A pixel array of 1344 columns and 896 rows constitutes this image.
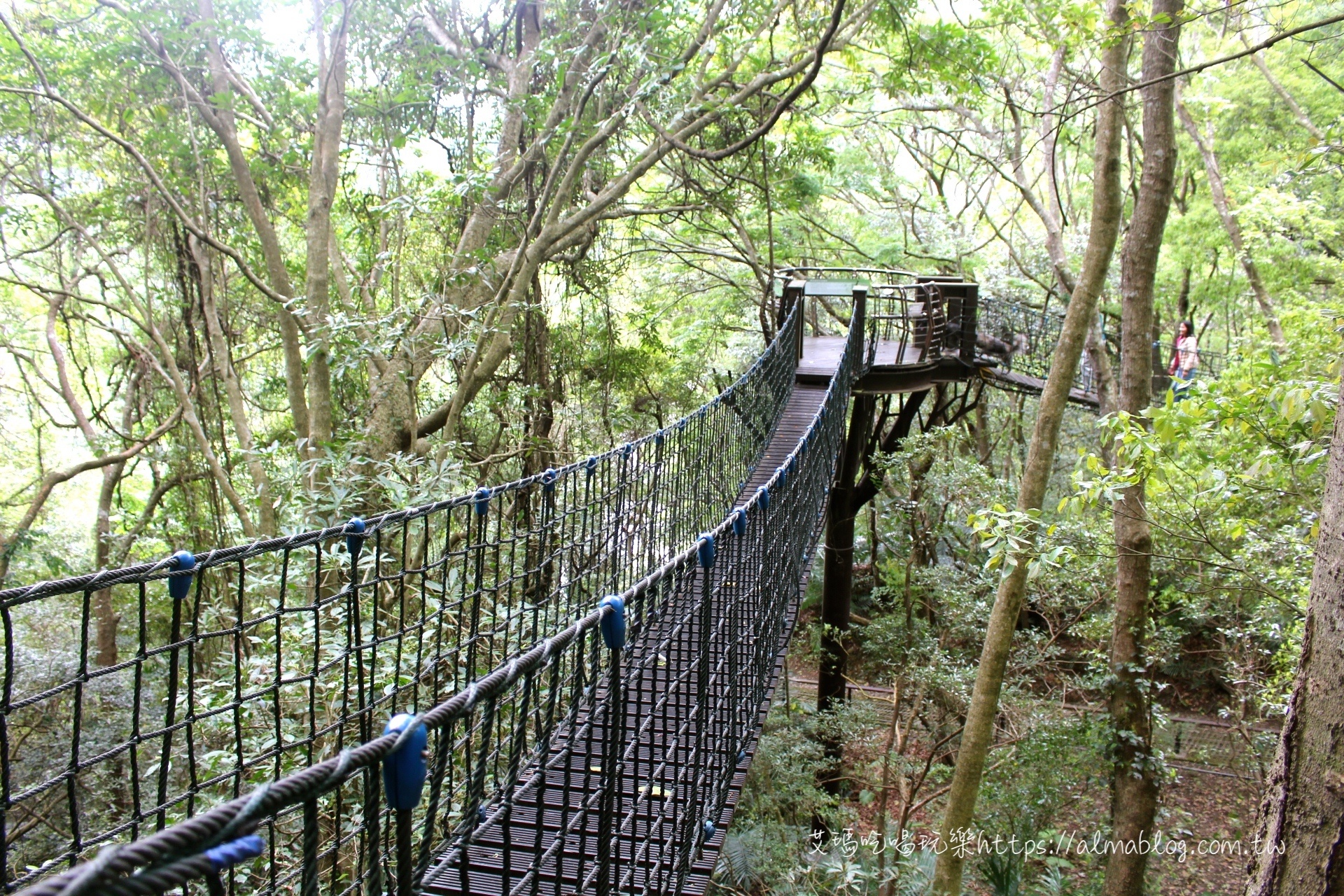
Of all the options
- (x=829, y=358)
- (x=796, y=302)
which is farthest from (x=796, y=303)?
(x=829, y=358)

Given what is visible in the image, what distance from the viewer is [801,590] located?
3201 mm

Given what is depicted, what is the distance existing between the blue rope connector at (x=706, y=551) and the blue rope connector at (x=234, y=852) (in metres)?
1.15

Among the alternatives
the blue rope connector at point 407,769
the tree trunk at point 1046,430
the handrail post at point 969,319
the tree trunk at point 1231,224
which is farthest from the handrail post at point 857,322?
the blue rope connector at point 407,769

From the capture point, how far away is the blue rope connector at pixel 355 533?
181 centimetres

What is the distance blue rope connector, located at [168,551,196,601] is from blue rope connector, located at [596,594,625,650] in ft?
2.64

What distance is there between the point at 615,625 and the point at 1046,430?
315 cm

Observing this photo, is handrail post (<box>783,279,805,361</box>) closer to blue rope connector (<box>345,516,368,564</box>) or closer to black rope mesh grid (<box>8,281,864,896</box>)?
black rope mesh grid (<box>8,281,864,896</box>)

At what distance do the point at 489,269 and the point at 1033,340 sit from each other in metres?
6.40

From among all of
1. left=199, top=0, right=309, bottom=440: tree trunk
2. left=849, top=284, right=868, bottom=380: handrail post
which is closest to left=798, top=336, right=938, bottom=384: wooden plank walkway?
left=849, top=284, right=868, bottom=380: handrail post

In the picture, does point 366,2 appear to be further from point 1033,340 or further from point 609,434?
point 1033,340

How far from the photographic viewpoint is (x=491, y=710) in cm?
94

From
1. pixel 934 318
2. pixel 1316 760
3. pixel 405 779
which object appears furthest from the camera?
pixel 934 318

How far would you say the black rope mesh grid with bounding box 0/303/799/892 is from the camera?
154 centimetres

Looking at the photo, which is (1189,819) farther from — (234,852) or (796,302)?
(234,852)
